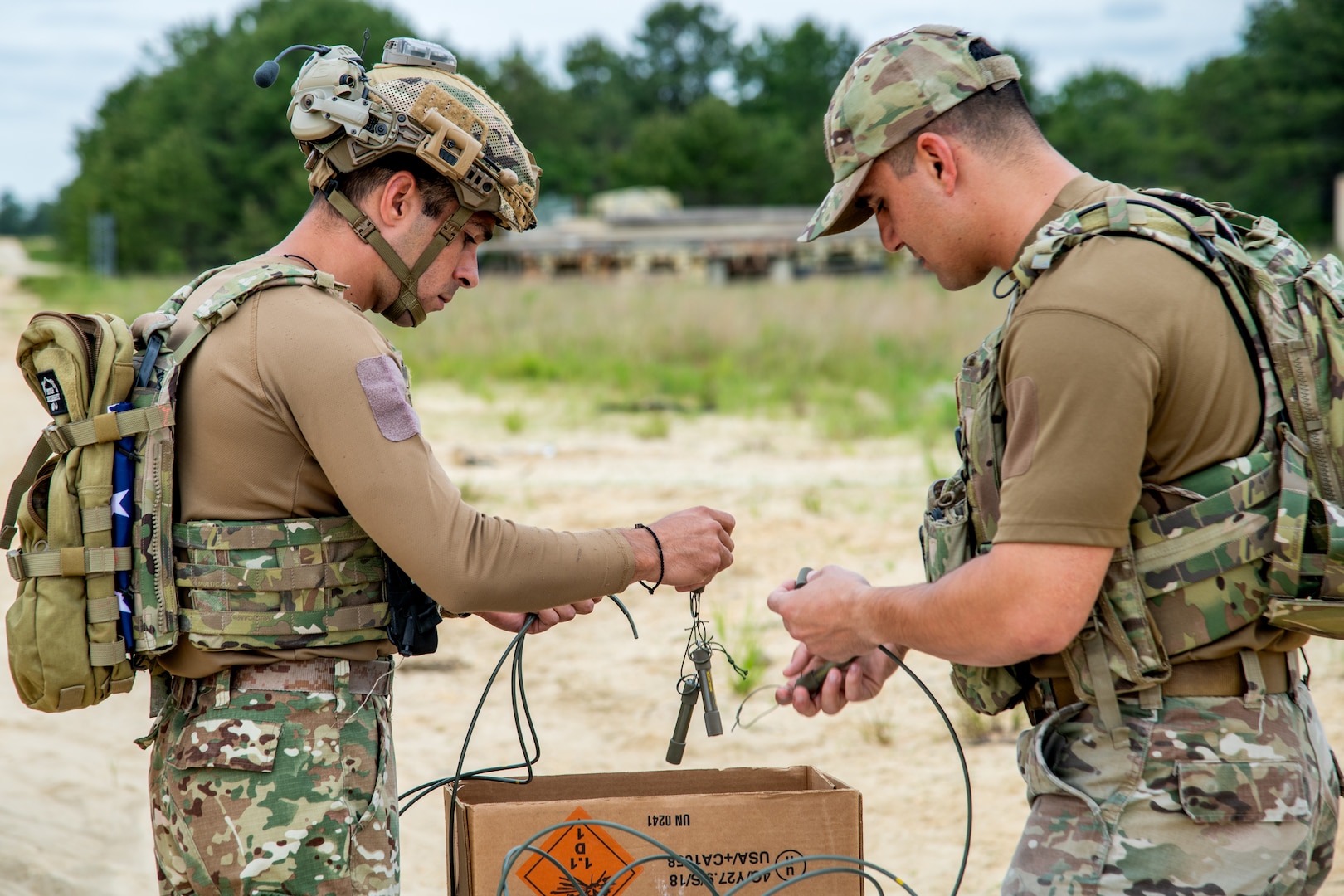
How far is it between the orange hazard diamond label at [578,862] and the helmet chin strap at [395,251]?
1221 mm

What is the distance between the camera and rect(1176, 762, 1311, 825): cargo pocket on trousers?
2.23 metres

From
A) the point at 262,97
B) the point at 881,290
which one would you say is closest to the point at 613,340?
the point at 881,290

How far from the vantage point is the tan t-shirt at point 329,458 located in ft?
7.82

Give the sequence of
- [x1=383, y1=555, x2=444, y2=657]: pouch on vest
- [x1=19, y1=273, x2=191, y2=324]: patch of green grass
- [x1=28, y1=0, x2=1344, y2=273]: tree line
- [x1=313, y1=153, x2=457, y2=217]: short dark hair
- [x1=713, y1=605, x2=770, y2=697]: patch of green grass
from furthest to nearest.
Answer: [x1=28, y1=0, x2=1344, y2=273]: tree line < [x1=19, y1=273, x2=191, y2=324]: patch of green grass < [x1=713, y1=605, x2=770, y2=697]: patch of green grass < [x1=313, y1=153, x2=457, y2=217]: short dark hair < [x1=383, y1=555, x2=444, y2=657]: pouch on vest

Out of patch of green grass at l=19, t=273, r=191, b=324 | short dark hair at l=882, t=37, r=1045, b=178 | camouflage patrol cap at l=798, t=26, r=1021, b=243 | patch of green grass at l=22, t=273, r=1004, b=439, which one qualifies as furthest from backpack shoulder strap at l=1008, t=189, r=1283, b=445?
patch of green grass at l=19, t=273, r=191, b=324

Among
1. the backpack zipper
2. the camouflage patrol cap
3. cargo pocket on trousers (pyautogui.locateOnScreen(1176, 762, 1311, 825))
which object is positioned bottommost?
cargo pocket on trousers (pyautogui.locateOnScreen(1176, 762, 1311, 825))

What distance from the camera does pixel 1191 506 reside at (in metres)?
2.21

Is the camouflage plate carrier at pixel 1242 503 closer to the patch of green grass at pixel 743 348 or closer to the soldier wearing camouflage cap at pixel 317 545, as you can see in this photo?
the soldier wearing camouflage cap at pixel 317 545

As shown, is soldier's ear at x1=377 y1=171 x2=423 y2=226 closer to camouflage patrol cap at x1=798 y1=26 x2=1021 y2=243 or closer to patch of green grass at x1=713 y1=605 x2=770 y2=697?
camouflage patrol cap at x1=798 y1=26 x2=1021 y2=243

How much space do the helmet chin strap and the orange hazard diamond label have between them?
1.22 meters

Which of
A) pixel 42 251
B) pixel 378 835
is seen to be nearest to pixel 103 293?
pixel 378 835

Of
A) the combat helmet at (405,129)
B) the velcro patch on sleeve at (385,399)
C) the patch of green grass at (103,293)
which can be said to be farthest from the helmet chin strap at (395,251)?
the patch of green grass at (103,293)

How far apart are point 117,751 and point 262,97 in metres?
54.0

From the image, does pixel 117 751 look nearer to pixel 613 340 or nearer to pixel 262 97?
pixel 613 340
